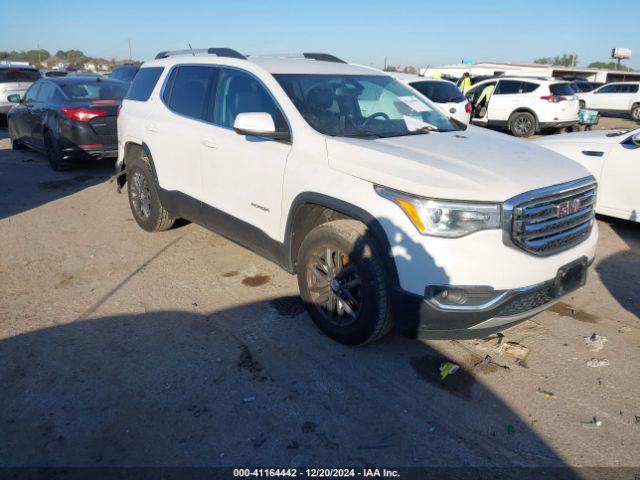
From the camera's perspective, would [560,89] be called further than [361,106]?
Yes

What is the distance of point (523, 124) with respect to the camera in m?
15.0

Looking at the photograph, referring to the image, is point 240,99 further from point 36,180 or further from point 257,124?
point 36,180

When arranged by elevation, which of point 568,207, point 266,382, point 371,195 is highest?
point 371,195

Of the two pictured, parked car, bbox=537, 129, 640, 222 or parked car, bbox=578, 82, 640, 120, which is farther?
parked car, bbox=578, 82, 640, 120

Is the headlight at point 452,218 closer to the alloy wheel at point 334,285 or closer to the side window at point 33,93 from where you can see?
the alloy wheel at point 334,285

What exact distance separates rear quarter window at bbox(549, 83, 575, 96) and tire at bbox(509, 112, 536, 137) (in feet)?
2.88

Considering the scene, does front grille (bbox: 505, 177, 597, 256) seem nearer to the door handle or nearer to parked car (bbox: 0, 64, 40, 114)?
the door handle

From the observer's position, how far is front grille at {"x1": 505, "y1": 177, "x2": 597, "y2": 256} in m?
2.94

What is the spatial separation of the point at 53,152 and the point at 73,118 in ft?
3.47

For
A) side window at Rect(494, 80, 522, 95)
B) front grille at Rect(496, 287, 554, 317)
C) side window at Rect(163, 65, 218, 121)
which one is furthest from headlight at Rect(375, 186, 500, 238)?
side window at Rect(494, 80, 522, 95)

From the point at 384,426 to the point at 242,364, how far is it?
1.06m

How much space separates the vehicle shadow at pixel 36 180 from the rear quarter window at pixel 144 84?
105 inches

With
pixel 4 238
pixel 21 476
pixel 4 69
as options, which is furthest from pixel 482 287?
pixel 4 69

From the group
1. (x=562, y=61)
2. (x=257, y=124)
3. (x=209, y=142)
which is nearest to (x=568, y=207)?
(x=257, y=124)
